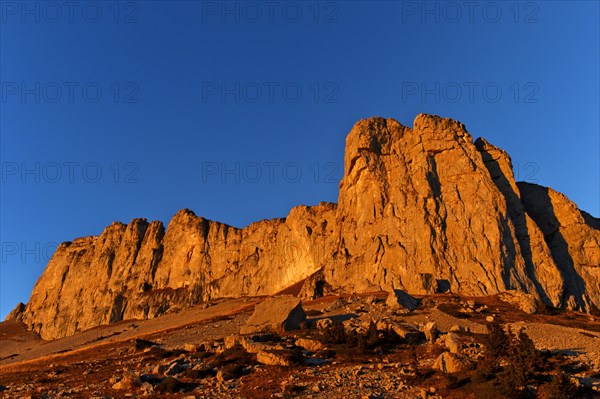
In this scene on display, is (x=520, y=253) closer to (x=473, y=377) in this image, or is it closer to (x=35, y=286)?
(x=473, y=377)

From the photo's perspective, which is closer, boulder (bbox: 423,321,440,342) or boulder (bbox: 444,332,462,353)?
boulder (bbox: 444,332,462,353)

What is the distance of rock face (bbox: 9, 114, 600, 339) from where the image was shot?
6962 centimetres

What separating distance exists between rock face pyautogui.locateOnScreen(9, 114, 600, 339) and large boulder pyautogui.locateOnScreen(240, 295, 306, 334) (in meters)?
29.5

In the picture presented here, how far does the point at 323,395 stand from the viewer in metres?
22.1

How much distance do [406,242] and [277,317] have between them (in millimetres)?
37271

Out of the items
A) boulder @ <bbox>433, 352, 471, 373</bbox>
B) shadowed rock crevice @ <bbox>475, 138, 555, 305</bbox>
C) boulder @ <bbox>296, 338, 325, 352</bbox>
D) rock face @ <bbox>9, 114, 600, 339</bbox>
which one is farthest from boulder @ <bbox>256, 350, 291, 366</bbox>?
shadowed rock crevice @ <bbox>475, 138, 555, 305</bbox>

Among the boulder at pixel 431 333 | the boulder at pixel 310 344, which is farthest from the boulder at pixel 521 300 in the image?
the boulder at pixel 310 344

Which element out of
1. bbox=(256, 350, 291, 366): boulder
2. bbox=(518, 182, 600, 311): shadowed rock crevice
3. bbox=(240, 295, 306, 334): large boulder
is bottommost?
bbox=(256, 350, 291, 366): boulder

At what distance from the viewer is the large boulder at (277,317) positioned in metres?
41.4

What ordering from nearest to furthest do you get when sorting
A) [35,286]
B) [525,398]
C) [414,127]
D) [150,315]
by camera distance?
[525,398] → [414,127] → [150,315] → [35,286]

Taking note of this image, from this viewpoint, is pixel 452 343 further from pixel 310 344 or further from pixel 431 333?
pixel 310 344

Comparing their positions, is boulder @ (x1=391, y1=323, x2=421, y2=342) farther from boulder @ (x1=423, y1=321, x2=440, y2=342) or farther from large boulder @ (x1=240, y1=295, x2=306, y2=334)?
large boulder @ (x1=240, y1=295, x2=306, y2=334)

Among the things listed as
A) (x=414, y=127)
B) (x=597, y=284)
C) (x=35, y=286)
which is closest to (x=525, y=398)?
(x=597, y=284)

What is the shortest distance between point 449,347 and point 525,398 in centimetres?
1046
